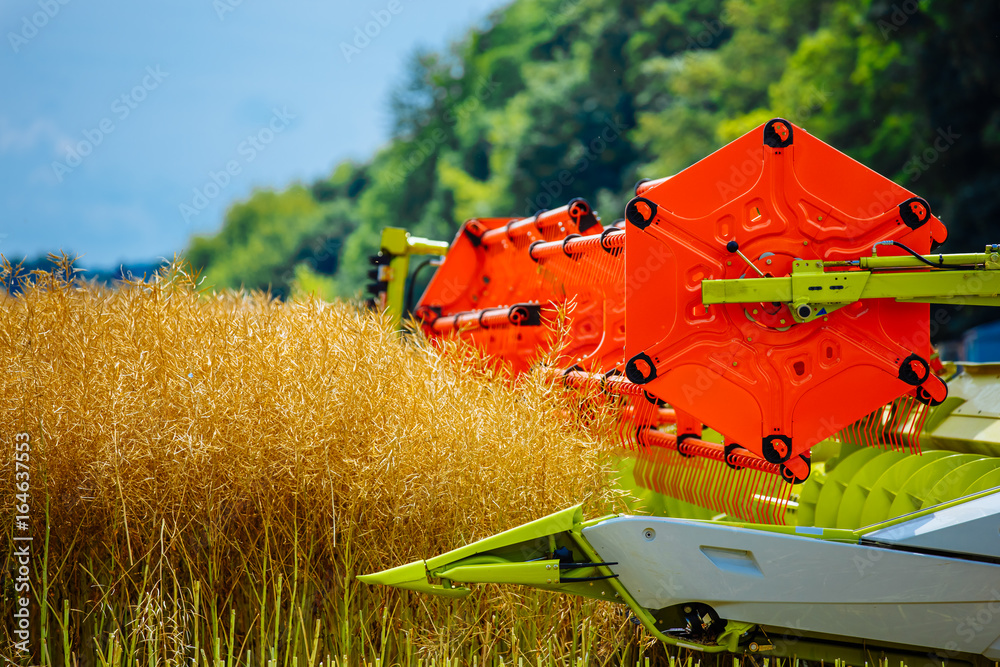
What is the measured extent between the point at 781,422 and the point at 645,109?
27.4m

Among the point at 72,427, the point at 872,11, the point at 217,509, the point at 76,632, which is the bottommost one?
the point at 76,632

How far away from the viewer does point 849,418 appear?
356cm

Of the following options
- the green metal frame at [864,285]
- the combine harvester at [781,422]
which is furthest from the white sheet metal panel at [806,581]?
the green metal frame at [864,285]

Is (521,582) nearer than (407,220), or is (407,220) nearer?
(521,582)

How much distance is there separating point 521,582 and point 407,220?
1641 inches

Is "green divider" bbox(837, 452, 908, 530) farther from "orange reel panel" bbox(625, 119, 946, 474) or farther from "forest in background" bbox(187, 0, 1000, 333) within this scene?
"forest in background" bbox(187, 0, 1000, 333)

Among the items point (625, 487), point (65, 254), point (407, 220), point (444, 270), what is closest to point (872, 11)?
point (444, 270)

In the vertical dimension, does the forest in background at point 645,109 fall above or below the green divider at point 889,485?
above

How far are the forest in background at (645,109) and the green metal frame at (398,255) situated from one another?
61 centimetres

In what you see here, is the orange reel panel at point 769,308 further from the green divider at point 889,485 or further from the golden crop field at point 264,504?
the golden crop field at point 264,504

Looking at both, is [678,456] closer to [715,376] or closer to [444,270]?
[715,376]

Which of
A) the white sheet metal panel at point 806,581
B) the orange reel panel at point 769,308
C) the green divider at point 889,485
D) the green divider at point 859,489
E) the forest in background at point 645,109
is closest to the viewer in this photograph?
the white sheet metal panel at point 806,581

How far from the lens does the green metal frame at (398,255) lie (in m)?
6.46

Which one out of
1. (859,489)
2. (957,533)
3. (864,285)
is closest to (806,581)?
(957,533)
